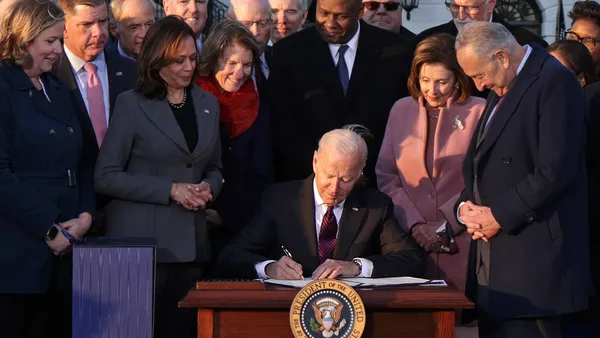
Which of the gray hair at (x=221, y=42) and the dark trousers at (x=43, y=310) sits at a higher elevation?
the gray hair at (x=221, y=42)

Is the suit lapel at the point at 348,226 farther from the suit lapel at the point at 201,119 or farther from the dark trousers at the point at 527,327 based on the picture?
the suit lapel at the point at 201,119

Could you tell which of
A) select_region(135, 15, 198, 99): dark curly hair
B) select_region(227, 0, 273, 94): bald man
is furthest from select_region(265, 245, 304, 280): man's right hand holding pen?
select_region(227, 0, 273, 94): bald man

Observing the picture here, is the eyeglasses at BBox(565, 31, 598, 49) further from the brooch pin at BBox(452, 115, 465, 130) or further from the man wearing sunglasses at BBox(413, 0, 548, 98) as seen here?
the brooch pin at BBox(452, 115, 465, 130)

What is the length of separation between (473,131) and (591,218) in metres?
0.87

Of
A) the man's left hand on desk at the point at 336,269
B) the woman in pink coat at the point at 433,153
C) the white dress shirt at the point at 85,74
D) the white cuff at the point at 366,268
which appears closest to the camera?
the man's left hand on desk at the point at 336,269

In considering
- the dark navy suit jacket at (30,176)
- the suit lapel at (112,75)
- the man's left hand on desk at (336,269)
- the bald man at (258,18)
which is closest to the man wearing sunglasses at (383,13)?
the bald man at (258,18)

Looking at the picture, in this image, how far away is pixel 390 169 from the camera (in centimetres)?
607

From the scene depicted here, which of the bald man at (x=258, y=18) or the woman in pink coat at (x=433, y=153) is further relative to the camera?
the bald man at (x=258, y=18)

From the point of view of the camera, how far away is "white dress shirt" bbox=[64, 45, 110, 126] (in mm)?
5922

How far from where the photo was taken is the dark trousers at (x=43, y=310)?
514 centimetres

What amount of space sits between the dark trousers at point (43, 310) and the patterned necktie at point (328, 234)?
1142 mm

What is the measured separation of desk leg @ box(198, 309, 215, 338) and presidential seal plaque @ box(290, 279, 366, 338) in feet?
1.06

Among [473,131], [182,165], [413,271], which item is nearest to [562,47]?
[473,131]

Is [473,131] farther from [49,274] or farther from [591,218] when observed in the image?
[49,274]
